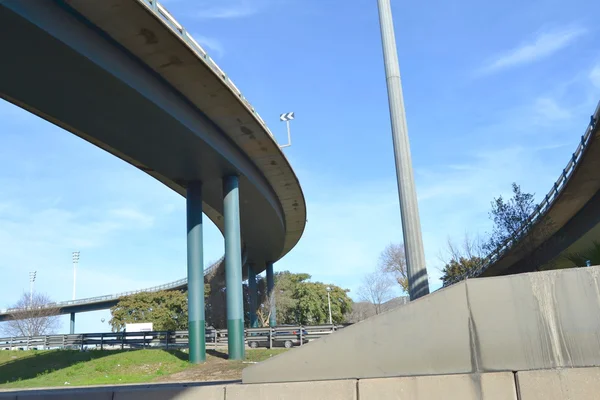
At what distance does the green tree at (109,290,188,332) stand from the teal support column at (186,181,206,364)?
40544mm

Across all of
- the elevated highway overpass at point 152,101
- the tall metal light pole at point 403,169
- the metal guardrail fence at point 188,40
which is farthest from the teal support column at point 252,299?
the tall metal light pole at point 403,169

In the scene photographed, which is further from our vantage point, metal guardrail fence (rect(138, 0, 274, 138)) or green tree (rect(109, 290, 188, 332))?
green tree (rect(109, 290, 188, 332))

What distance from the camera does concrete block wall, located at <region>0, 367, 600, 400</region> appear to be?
479 centimetres

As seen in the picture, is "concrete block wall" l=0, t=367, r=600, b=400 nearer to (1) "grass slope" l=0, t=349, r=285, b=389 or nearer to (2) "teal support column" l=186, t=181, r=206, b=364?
(1) "grass slope" l=0, t=349, r=285, b=389

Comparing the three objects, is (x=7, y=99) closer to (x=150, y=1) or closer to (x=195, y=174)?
(x=150, y=1)

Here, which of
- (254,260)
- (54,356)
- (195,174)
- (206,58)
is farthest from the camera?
(254,260)

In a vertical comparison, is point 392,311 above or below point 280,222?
below

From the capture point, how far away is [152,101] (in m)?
17.7

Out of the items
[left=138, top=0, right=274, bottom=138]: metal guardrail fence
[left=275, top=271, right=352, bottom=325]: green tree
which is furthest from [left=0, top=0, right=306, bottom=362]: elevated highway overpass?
[left=275, top=271, right=352, bottom=325]: green tree

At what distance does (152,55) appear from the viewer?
55.8 ft

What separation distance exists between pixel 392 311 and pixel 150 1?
12878 mm

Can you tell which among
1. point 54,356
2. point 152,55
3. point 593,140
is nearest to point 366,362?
point 152,55

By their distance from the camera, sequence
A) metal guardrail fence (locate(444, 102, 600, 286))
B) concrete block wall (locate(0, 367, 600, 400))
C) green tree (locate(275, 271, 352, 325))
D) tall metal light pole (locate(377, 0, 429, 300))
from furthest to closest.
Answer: green tree (locate(275, 271, 352, 325))
metal guardrail fence (locate(444, 102, 600, 286))
tall metal light pole (locate(377, 0, 429, 300))
concrete block wall (locate(0, 367, 600, 400))

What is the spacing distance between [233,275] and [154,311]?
42441 mm
